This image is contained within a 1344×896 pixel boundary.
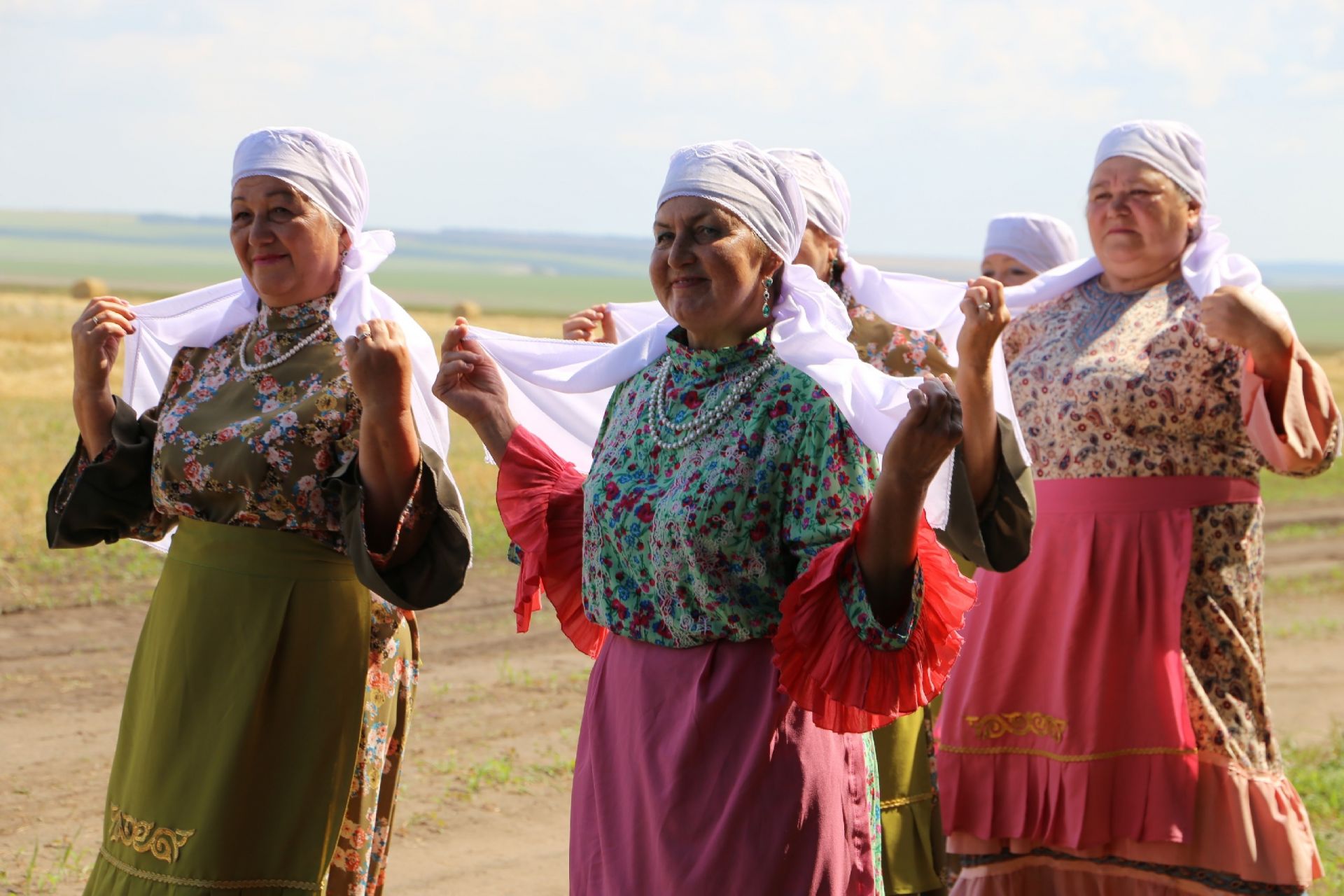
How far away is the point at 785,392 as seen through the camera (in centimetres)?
309

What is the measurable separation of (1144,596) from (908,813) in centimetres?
102

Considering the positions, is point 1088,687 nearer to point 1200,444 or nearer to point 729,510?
point 1200,444

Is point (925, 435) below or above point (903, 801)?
above

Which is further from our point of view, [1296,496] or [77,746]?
[1296,496]

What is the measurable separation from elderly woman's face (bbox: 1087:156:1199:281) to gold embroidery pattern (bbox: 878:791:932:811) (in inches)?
69.9

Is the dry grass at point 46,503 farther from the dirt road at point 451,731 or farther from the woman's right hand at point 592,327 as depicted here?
the woman's right hand at point 592,327

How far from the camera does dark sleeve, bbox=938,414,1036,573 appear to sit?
3576 millimetres

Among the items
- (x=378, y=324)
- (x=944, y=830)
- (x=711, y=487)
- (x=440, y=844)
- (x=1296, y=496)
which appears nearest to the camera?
(x=711, y=487)

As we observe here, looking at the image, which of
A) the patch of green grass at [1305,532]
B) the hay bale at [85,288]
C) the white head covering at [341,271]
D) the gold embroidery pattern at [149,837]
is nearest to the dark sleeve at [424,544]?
the white head covering at [341,271]

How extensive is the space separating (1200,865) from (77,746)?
15.7 feet

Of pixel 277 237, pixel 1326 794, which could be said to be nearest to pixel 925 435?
pixel 277 237

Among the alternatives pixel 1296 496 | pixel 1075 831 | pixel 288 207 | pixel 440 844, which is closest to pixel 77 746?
pixel 440 844

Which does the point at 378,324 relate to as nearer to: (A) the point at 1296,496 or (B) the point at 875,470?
(B) the point at 875,470

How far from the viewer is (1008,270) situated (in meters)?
6.73
